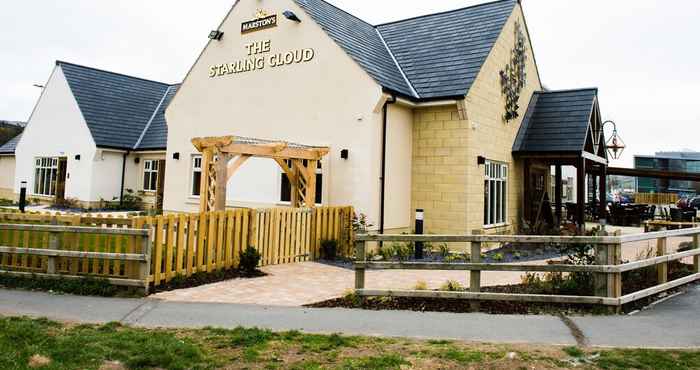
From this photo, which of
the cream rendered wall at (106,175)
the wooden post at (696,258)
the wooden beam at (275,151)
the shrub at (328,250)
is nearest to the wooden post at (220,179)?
the wooden beam at (275,151)

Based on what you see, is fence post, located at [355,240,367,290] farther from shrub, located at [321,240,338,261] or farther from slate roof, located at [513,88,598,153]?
slate roof, located at [513,88,598,153]

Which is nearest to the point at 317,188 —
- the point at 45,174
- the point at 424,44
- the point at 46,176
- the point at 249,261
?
the point at 249,261

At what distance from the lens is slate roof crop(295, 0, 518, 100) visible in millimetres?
14359

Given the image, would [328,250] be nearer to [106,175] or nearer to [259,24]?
[259,24]

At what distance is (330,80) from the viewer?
1450 cm

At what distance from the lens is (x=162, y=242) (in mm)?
8484

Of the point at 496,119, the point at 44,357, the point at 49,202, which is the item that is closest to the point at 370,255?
the point at 496,119

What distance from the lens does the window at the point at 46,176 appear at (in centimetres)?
2591

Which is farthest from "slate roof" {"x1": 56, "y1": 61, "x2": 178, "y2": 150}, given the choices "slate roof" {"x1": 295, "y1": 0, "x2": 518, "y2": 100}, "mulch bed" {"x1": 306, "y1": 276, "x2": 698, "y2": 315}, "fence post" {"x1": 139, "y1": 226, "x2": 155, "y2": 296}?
"mulch bed" {"x1": 306, "y1": 276, "x2": 698, "y2": 315}

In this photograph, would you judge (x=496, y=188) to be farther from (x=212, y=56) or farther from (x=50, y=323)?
(x=50, y=323)

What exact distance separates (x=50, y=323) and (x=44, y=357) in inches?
55.1

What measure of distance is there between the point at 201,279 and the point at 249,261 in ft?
3.62

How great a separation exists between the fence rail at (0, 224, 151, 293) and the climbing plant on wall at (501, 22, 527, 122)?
41.2 feet

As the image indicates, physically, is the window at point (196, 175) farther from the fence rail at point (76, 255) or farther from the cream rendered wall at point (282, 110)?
the fence rail at point (76, 255)
